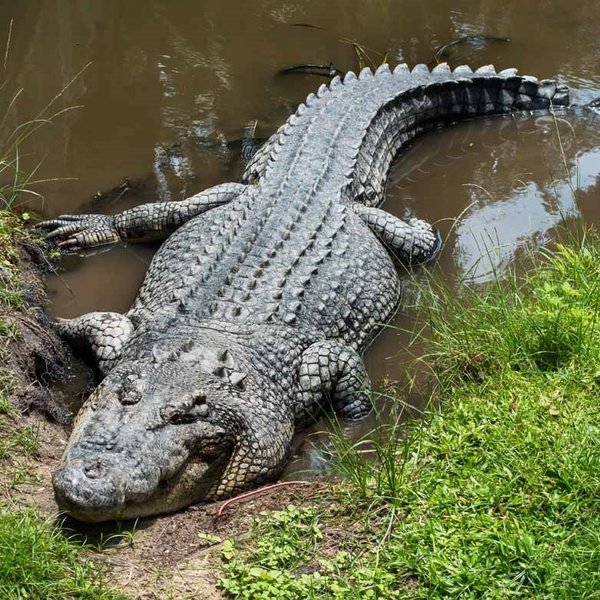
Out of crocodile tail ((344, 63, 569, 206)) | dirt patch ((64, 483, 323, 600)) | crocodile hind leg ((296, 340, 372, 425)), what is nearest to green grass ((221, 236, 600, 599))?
dirt patch ((64, 483, 323, 600))

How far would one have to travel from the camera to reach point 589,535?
10.4 feet

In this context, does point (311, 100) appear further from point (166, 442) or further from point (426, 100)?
point (166, 442)

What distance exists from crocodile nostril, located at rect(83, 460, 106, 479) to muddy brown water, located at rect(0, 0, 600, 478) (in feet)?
7.07

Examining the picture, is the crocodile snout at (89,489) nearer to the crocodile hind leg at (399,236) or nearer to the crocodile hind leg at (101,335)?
the crocodile hind leg at (101,335)

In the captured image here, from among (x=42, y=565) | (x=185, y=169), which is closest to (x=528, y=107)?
(x=185, y=169)

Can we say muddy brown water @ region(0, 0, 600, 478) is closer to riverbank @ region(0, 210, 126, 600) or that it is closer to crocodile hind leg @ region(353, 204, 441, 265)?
crocodile hind leg @ region(353, 204, 441, 265)

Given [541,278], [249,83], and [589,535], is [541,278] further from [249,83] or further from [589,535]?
[249,83]

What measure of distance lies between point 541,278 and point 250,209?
200 centimetres

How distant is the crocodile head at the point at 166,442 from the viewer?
3422mm

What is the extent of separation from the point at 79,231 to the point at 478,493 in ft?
13.0

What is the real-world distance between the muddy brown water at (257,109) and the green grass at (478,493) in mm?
849

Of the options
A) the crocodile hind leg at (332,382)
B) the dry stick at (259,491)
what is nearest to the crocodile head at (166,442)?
the dry stick at (259,491)

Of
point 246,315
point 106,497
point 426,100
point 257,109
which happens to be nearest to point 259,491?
point 106,497

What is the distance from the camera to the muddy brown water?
637cm
